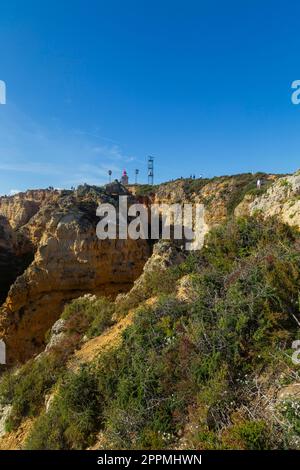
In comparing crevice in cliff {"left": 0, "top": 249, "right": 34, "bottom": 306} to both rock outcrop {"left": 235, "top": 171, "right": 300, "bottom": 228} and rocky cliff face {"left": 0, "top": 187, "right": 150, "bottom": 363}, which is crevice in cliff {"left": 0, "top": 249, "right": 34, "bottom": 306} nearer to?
rocky cliff face {"left": 0, "top": 187, "right": 150, "bottom": 363}

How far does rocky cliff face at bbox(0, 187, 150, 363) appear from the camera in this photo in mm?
14484

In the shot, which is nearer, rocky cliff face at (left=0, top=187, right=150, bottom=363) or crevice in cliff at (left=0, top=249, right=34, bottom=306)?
rocky cliff face at (left=0, top=187, right=150, bottom=363)

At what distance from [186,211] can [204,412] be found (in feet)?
87.6

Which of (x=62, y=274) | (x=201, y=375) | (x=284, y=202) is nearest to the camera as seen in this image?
(x=201, y=375)

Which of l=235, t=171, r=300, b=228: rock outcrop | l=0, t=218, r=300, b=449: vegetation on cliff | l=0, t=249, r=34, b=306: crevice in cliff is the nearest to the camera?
l=0, t=218, r=300, b=449: vegetation on cliff

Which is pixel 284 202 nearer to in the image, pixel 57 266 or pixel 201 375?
pixel 201 375

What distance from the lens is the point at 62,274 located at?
1553 cm

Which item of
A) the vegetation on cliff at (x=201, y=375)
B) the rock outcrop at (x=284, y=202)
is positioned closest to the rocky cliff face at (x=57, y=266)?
the rock outcrop at (x=284, y=202)

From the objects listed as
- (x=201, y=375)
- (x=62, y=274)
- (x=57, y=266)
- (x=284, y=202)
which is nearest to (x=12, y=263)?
(x=57, y=266)

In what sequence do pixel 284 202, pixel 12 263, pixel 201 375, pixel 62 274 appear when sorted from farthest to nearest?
pixel 12 263, pixel 62 274, pixel 284 202, pixel 201 375

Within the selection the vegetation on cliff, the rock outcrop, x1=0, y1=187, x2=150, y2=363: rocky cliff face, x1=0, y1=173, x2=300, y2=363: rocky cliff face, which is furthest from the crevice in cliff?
the vegetation on cliff

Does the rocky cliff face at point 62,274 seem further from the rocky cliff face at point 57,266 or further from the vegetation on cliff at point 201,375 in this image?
the vegetation on cliff at point 201,375

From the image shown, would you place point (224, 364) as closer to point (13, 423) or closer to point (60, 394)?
point (60, 394)

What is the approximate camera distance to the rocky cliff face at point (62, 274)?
14484 millimetres
